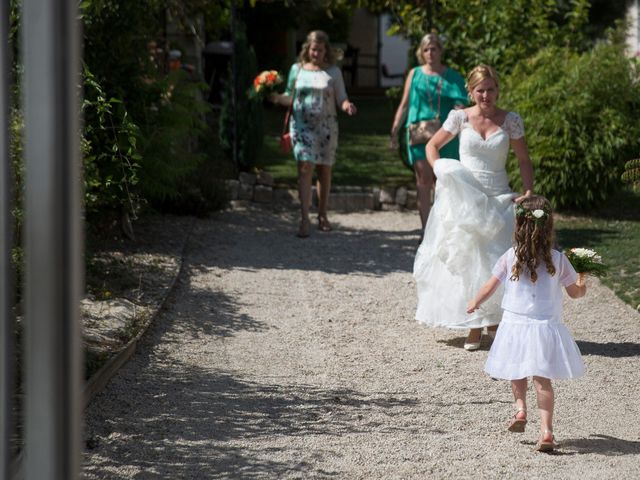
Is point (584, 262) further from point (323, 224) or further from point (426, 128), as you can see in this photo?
point (323, 224)

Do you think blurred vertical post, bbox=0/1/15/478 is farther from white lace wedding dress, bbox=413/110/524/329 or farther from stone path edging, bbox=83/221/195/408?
white lace wedding dress, bbox=413/110/524/329

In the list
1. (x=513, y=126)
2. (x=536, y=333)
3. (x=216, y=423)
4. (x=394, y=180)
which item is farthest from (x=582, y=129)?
(x=216, y=423)

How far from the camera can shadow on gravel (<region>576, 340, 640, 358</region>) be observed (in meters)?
6.88

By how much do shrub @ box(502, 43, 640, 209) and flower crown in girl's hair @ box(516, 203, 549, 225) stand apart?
6.28 m

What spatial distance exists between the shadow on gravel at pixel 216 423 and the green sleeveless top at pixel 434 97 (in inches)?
174

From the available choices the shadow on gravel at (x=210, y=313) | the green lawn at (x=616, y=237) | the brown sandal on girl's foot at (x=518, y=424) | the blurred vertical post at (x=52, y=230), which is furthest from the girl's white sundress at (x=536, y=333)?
the blurred vertical post at (x=52, y=230)

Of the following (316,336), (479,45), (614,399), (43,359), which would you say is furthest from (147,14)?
(43,359)

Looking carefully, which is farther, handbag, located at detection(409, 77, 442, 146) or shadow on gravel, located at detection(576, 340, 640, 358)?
handbag, located at detection(409, 77, 442, 146)

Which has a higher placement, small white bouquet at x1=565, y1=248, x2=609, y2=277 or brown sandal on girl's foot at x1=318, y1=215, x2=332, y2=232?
small white bouquet at x1=565, y1=248, x2=609, y2=277

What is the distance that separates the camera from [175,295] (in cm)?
842

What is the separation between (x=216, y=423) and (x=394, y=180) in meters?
8.73

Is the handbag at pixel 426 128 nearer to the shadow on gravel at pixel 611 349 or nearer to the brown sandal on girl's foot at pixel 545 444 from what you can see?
the shadow on gravel at pixel 611 349

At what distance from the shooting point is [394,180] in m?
13.9

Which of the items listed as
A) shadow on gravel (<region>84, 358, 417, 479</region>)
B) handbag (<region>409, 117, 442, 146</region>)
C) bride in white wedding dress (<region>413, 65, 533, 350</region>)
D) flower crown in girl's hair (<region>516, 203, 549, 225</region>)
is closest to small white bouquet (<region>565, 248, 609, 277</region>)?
flower crown in girl's hair (<region>516, 203, 549, 225</region>)
